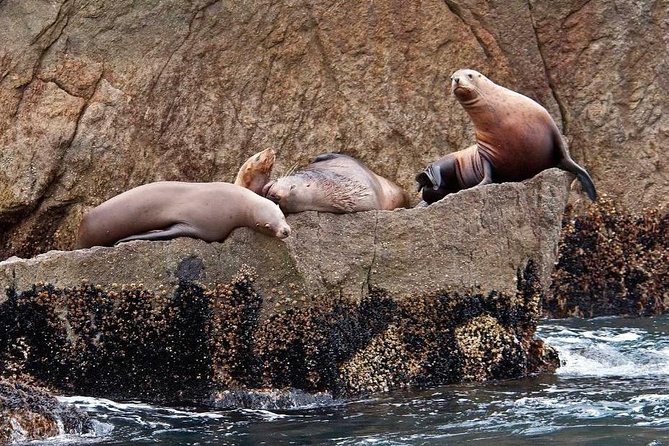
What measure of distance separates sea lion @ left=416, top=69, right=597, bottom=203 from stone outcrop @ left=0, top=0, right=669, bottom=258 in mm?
1430

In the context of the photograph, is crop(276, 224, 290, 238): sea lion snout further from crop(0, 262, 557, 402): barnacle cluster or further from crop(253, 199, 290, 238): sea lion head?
crop(0, 262, 557, 402): barnacle cluster

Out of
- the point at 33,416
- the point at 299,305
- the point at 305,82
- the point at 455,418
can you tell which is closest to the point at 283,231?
the point at 299,305

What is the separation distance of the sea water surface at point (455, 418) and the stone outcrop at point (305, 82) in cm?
297

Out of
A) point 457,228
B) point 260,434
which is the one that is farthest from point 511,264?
point 260,434

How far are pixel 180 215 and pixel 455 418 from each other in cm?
189

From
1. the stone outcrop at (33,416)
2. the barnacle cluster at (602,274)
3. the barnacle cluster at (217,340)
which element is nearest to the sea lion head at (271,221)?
the barnacle cluster at (217,340)

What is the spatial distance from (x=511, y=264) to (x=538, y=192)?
43cm

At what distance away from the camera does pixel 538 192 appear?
23.4 ft

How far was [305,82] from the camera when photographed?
31.9 feet

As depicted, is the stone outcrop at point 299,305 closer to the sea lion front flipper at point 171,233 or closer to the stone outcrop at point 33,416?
the sea lion front flipper at point 171,233

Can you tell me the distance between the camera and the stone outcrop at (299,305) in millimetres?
6402

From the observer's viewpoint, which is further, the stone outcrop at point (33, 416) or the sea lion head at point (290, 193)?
the sea lion head at point (290, 193)

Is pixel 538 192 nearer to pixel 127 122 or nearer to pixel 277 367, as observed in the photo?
pixel 277 367

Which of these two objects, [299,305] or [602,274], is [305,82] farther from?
[299,305]
